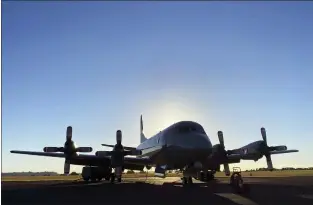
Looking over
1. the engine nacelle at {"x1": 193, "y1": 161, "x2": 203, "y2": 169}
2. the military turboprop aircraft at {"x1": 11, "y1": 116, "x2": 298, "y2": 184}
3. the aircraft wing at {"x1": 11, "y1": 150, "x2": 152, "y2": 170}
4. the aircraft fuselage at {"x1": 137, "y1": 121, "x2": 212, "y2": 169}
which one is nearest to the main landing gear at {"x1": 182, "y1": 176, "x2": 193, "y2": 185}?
the military turboprop aircraft at {"x1": 11, "y1": 116, "x2": 298, "y2": 184}

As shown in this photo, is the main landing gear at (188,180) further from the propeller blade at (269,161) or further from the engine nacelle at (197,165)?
the propeller blade at (269,161)

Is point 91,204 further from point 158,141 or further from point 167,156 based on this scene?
point 158,141

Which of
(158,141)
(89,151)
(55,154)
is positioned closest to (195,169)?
(158,141)

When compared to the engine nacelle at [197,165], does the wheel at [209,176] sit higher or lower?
lower

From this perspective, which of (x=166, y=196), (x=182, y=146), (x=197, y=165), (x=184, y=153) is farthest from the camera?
(x=182, y=146)

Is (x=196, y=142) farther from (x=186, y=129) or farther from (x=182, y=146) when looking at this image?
(x=186, y=129)

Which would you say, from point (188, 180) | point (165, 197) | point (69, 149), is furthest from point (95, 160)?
point (165, 197)

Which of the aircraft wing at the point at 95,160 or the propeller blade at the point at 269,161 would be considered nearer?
the aircraft wing at the point at 95,160

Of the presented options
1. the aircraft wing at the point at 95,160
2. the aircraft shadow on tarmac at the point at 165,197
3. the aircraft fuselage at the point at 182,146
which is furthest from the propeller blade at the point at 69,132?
the aircraft shadow on tarmac at the point at 165,197

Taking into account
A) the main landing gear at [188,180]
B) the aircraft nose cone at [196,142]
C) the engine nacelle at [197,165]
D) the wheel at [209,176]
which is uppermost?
the aircraft nose cone at [196,142]

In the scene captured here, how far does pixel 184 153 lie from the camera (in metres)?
29.7

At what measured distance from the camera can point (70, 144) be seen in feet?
123

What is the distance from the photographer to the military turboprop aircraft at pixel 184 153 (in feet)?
97.5

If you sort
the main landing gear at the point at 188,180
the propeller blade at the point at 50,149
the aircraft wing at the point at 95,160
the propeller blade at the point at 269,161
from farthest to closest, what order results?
the propeller blade at the point at 269,161 → the aircraft wing at the point at 95,160 → the propeller blade at the point at 50,149 → the main landing gear at the point at 188,180
